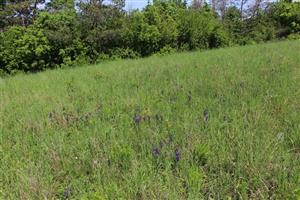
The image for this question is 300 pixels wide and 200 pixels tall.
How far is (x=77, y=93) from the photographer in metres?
6.54

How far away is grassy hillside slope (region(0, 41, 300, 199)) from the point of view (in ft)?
7.93

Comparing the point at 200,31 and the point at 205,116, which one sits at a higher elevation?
the point at 200,31

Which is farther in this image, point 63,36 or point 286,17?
point 286,17

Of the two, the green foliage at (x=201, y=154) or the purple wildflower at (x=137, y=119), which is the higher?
the purple wildflower at (x=137, y=119)

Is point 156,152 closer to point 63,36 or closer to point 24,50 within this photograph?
point 63,36

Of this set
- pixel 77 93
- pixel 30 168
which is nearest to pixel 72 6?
pixel 77 93

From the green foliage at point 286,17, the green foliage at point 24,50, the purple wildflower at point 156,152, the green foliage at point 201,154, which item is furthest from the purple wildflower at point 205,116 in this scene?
the green foliage at point 286,17

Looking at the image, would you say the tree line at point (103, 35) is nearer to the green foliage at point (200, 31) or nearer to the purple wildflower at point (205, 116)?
the green foliage at point (200, 31)

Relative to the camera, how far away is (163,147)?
2914 millimetres

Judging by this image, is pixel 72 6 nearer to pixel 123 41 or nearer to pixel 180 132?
pixel 123 41

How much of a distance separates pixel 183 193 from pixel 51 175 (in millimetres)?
1153

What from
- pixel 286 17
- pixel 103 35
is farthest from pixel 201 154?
pixel 286 17

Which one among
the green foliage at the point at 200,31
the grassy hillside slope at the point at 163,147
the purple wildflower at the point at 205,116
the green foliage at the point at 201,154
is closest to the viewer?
the grassy hillside slope at the point at 163,147

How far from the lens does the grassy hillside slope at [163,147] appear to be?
2.42 m
